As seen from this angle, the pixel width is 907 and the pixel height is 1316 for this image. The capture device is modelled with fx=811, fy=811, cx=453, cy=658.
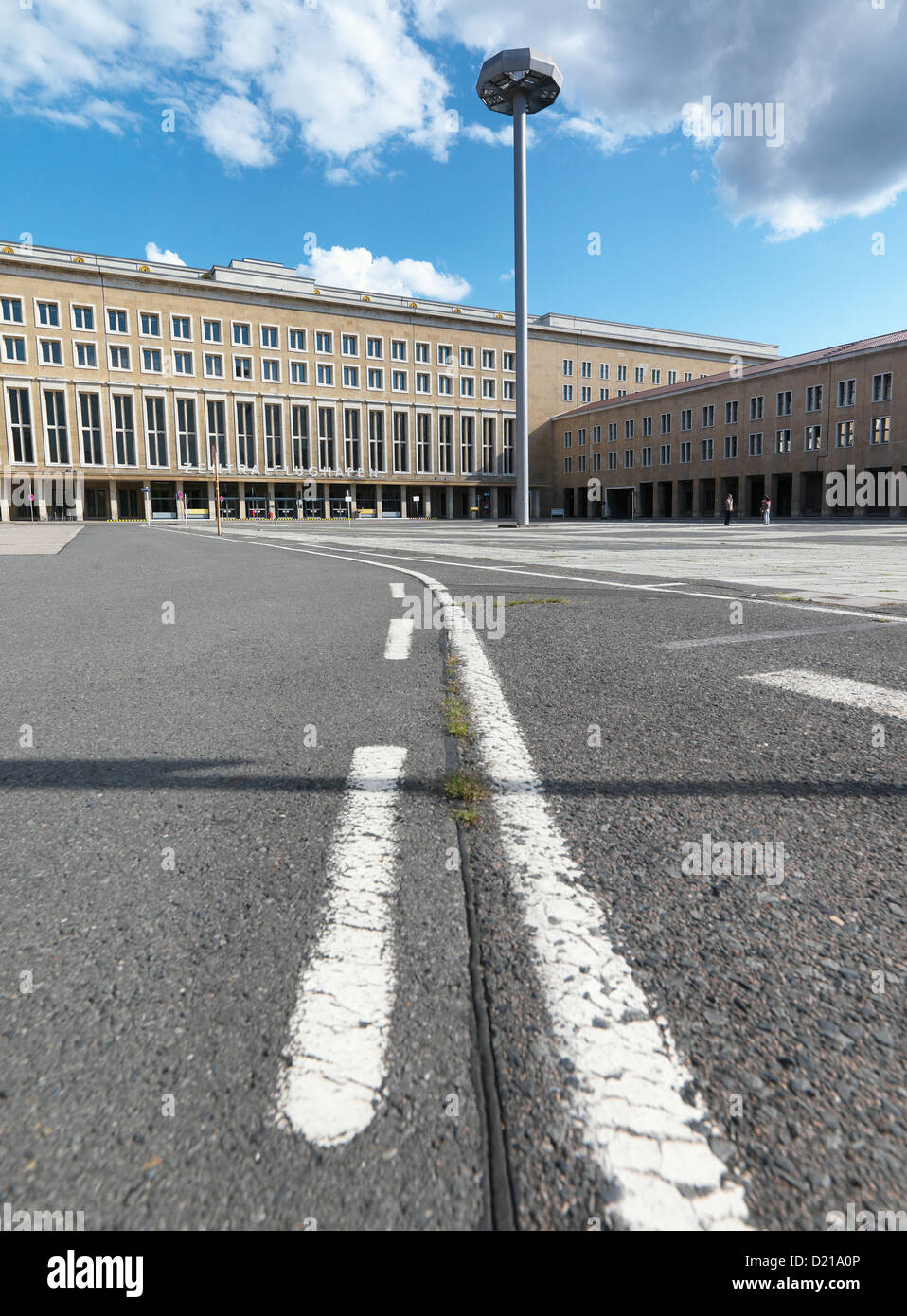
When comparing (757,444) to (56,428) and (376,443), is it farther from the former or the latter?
(56,428)

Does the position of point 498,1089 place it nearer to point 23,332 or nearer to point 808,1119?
point 808,1119

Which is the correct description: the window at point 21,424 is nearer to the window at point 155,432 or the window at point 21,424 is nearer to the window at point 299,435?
the window at point 155,432

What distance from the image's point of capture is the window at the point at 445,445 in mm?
85250

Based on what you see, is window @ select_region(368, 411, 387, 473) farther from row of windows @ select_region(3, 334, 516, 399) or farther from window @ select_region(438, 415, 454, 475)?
window @ select_region(438, 415, 454, 475)

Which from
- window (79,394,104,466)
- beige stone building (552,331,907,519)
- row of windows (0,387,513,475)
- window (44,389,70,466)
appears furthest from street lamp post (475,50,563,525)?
window (44,389,70,466)

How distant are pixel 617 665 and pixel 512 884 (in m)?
2.90

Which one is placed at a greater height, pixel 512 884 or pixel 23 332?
pixel 23 332

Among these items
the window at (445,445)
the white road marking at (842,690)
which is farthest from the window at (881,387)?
the white road marking at (842,690)

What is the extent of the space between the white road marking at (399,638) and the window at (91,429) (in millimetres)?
71910

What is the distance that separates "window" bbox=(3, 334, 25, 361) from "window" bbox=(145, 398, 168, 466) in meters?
10.0

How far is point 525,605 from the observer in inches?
297

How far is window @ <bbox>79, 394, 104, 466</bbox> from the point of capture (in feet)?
227
